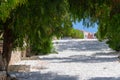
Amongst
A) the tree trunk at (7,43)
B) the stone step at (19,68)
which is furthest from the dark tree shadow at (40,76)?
the stone step at (19,68)

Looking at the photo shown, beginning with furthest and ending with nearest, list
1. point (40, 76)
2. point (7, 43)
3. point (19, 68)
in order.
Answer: point (19, 68)
point (40, 76)
point (7, 43)

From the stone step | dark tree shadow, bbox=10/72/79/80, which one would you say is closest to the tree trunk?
dark tree shadow, bbox=10/72/79/80

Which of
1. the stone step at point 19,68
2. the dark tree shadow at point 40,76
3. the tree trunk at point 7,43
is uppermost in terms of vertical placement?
the tree trunk at point 7,43

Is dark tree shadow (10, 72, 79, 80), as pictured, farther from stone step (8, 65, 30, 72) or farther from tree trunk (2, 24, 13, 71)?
stone step (8, 65, 30, 72)

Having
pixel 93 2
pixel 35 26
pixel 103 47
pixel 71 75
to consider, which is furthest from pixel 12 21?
pixel 103 47

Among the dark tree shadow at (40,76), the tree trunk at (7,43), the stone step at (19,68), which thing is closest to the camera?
the tree trunk at (7,43)

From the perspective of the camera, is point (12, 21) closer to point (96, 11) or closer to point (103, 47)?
point (96, 11)

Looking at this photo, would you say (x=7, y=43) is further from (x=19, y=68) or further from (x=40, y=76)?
(x=19, y=68)

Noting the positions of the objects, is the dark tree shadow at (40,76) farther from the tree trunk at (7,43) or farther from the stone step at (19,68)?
the stone step at (19,68)

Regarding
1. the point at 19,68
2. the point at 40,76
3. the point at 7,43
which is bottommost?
the point at 40,76

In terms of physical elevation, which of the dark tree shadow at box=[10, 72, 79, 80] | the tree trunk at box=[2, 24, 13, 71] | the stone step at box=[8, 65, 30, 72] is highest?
the tree trunk at box=[2, 24, 13, 71]

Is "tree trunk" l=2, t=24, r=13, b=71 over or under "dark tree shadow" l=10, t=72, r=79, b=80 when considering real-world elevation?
over

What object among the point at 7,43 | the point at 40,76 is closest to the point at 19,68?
Answer: the point at 40,76

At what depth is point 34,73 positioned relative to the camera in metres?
16.1
